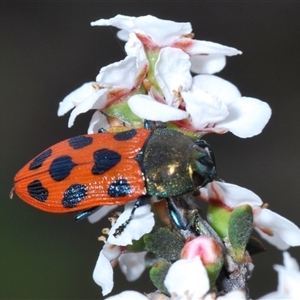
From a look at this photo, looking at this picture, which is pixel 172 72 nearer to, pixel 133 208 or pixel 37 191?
pixel 133 208

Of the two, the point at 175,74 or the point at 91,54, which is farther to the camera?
the point at 91,54

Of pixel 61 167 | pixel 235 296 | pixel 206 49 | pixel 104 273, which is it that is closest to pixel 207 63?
pixel 206 49

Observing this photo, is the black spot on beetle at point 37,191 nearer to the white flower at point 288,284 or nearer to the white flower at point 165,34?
the white flower at point 165,34

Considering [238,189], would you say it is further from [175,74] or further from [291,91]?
[291,91]

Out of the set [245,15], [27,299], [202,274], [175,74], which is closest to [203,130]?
[175,74]

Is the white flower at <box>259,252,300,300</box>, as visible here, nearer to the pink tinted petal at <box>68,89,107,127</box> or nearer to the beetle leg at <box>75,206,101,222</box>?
the beetle leg at <box>75,206,101,222</box>

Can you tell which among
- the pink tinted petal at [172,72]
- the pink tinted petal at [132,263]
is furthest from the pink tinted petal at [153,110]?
the pink tinted petal at [132,263]
